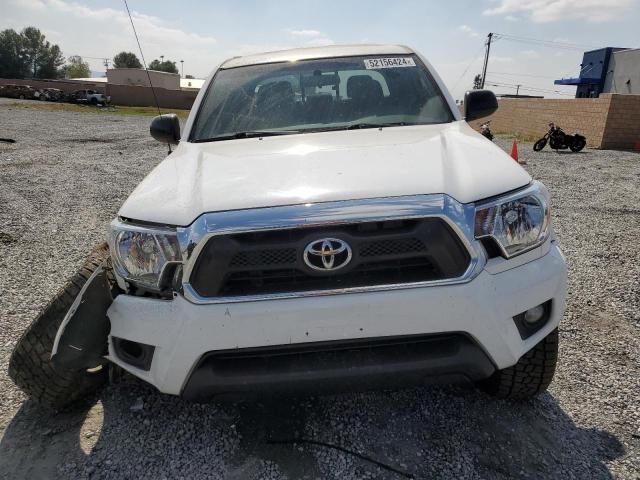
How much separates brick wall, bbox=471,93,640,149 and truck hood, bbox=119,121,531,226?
48.5 feet

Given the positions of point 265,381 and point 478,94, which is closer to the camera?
point 265,381

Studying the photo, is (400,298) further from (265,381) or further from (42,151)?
(42,151)

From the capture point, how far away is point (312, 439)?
7.26 feet

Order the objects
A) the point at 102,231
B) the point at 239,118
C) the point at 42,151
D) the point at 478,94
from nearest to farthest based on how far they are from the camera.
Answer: the point at 239,118 < the point at 478,94 < the point at 102,231 < the point at 42,151

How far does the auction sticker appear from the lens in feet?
11.0

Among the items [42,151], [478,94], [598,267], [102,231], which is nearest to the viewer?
[478,94]

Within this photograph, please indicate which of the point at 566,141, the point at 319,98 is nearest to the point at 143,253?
the point at 319,98

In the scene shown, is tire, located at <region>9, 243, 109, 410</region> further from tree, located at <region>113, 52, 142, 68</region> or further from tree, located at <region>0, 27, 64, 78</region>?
tree, located at <region>113, 52, 142, 68</region>

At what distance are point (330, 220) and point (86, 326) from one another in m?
1.13

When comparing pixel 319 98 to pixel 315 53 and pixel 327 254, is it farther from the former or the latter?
pixel 327 254

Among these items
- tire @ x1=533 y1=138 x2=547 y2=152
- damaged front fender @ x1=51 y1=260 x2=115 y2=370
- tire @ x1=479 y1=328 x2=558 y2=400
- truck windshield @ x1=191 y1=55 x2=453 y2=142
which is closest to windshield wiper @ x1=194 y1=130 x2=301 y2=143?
truck windshield @ x1=191 y1=55 x2=453 y2=142

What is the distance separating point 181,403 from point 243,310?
3.40ft

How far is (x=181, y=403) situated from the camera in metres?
2.51

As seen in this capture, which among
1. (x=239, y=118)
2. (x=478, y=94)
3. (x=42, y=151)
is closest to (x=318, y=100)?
(x=239, y=118)
